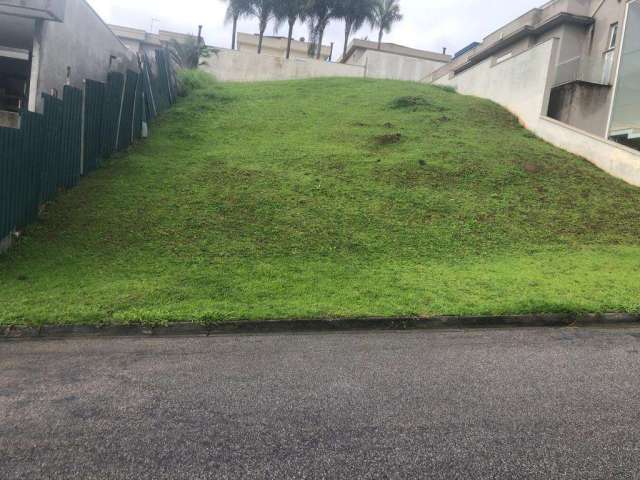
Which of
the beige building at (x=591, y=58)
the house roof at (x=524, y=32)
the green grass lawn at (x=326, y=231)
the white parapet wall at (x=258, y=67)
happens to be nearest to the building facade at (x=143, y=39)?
the white parapet wall at (x=258, y=67)

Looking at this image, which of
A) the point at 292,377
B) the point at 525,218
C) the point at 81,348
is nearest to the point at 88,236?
the point at 81,348

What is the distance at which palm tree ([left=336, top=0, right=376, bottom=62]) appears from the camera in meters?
37.3

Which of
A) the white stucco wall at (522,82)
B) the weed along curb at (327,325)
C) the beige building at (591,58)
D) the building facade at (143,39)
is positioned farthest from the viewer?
the building facade at (143,39)

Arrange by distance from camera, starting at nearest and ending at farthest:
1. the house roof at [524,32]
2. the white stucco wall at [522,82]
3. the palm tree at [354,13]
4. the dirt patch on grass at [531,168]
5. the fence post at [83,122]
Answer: the fence post at [83,122]
the dirt patch on grass at [531,168]
the white stucco wall at [522,82]
the house roof at [524,32]
the palm tree at [354,13]

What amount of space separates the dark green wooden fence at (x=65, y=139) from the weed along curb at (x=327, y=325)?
294 centimetres

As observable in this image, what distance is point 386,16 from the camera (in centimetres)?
3984

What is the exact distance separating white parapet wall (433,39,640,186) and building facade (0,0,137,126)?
43.1 ft

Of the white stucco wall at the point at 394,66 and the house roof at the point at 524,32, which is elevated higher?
the white stucco wall at the point at 394,66

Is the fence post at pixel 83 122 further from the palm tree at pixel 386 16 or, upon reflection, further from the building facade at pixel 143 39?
the palm tree at pixel 386 16

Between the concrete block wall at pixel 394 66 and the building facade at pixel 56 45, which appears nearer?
the building facade at pixel 56 45

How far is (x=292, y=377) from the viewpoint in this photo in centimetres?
429

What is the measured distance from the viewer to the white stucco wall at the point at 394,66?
3325cm

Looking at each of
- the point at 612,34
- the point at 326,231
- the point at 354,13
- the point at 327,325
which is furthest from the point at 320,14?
the point at 327,325

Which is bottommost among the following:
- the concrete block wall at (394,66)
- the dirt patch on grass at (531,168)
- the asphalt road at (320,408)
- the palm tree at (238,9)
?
the asphalt road at (320,408)
